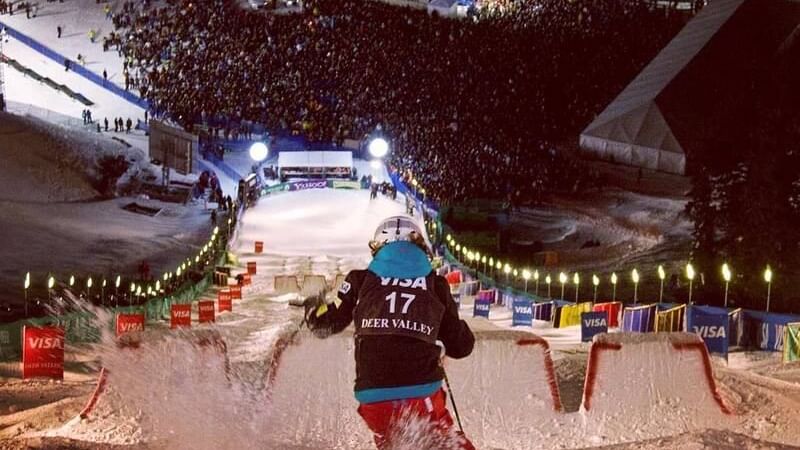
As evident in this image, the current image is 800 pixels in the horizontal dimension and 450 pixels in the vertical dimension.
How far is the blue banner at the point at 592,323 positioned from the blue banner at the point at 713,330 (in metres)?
2.29

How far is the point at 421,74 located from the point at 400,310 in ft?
139

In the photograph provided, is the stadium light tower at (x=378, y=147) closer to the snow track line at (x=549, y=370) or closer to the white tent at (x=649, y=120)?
the white tent at (x=649, y=120)

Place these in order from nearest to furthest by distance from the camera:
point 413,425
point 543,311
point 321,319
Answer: point 413,425, point 321,319, point 543,311

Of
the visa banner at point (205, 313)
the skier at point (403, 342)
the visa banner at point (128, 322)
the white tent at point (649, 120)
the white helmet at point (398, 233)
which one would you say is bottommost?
the visa banner at point (205, 313)

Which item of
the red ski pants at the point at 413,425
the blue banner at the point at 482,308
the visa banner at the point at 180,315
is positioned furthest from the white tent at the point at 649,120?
the red ski pants at the point at 413,425

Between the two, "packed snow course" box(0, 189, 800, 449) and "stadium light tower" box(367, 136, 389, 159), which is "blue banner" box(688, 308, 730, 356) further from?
"stadium light tower" box(367, 136, 389, 159)

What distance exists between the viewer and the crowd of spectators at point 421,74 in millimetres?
40375

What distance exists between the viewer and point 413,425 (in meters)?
4.46

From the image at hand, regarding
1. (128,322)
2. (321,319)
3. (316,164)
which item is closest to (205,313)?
(128,322)

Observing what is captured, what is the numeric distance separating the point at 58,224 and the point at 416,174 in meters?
12.9

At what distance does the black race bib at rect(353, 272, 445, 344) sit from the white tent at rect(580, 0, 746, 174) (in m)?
40.4

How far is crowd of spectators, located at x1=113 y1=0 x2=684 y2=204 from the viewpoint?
132ft

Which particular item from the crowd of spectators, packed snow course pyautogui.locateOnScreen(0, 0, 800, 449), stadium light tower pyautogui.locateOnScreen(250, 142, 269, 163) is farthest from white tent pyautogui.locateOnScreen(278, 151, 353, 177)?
packed snow course pyautogui.locateOnScreen(0, 0, 800, 449)

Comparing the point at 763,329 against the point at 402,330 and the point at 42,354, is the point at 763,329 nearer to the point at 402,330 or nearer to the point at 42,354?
the point at 42,354
